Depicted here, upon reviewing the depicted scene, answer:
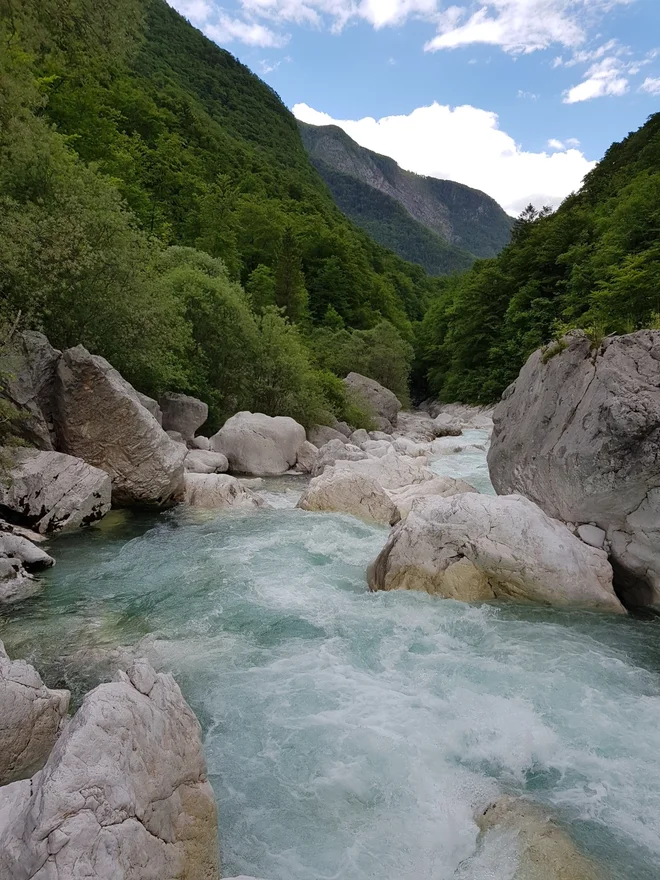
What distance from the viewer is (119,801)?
12.4ft

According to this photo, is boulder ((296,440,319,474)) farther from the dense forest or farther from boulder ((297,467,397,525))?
boulder ((297,467,397,525))

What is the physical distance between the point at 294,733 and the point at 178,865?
2439 mm

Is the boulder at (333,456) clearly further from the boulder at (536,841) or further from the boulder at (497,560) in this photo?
the boulder at (536,841)

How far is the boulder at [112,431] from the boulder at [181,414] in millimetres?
6917

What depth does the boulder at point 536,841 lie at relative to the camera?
4.43 metres

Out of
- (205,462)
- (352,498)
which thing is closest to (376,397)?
(205,462)

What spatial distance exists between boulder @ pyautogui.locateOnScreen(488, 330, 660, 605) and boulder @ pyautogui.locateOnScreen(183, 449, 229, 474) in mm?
10434

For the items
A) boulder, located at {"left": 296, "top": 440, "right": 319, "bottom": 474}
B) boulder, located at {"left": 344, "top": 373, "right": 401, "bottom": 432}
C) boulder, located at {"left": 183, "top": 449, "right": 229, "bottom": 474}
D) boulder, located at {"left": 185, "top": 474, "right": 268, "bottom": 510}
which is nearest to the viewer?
boulder, located at {"left": 185, "top": 474, "right": 268, "bottom": 510}

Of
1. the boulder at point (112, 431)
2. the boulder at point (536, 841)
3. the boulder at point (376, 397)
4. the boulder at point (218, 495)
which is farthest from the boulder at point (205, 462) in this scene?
the boulder at point (376, 397)

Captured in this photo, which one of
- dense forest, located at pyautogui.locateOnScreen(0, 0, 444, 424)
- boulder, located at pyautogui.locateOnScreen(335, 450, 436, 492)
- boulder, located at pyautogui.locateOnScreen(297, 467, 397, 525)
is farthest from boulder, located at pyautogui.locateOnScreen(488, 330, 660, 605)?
dense forest, located at pyautogui.locateOnScreen(0, 0, 444, 424)

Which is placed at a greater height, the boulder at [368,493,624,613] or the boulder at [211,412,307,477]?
the boulder at [368,493,624,613]

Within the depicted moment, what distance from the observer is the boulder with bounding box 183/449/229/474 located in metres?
18.8

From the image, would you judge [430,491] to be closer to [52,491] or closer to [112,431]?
[112,431]

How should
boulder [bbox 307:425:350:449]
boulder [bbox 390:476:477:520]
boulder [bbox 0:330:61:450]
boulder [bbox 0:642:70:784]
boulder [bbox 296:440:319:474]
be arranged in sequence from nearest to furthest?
boulder [bbox 0:642:70:784]
boulder [bbox 0:330:61:450]
boulder [bbox 390:476:477:520]
boulder [bbox 296:440:319:474]
boulder [bbox 307:425:350:449]
